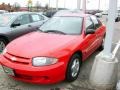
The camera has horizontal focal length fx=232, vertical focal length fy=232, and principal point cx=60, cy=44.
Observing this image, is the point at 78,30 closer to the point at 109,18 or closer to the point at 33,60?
the point at 109,18

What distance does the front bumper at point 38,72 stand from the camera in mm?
4367

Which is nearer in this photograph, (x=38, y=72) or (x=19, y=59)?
(x=38, y=72)

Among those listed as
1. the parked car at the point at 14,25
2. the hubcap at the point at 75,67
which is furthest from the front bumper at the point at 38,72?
the parked car at the point at 14,25

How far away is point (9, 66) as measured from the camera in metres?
4.56

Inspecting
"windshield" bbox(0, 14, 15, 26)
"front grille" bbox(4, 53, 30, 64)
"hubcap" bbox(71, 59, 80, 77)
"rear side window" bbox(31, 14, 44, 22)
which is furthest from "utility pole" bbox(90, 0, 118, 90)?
"rear side window" bbox(31, 14, 44, 22)

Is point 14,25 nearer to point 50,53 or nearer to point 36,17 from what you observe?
point 36,17

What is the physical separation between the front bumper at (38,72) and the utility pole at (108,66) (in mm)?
733

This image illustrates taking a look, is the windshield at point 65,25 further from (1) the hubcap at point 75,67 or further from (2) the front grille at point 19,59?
(2) the front grille at point 19,59

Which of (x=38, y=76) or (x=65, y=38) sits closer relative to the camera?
(x=38, y=76)

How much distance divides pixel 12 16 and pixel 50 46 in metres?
4.20

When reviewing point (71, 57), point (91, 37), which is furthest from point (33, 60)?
point (91, 37)

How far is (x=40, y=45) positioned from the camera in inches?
196

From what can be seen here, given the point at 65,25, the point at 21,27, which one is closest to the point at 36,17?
the point at 21,27

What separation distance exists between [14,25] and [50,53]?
3941 millimetres
